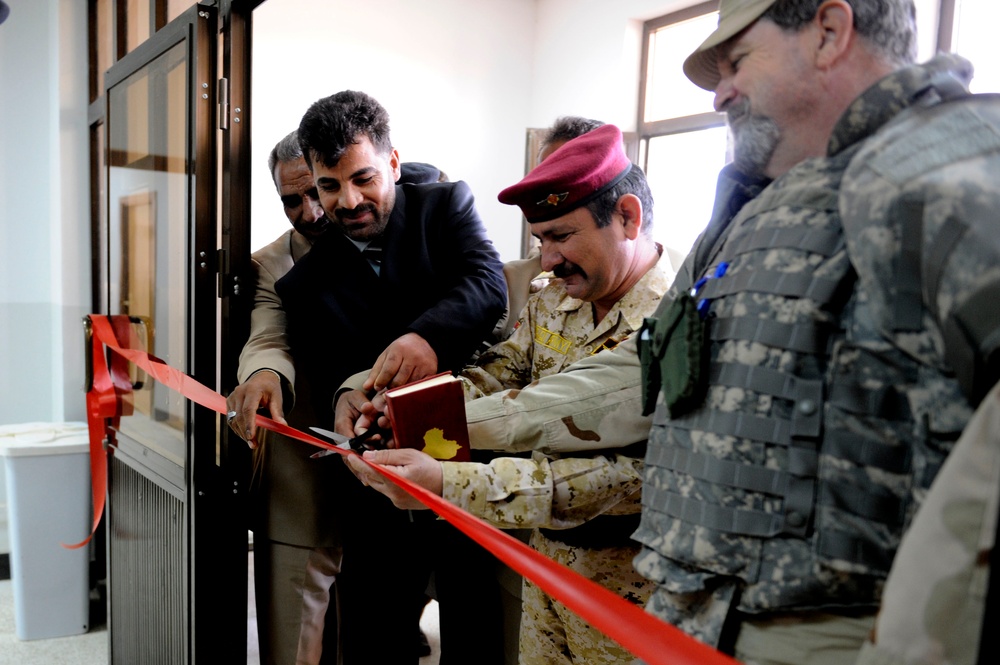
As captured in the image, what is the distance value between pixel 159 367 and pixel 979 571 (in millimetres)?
2178

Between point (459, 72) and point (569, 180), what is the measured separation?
476cm

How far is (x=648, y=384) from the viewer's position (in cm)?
105

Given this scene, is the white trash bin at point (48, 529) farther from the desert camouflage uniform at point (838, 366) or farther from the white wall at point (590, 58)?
the white wall at point (590, 58)

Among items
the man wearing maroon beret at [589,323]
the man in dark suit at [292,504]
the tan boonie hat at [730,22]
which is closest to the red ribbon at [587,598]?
the man wearing maroon beret at [589,323]

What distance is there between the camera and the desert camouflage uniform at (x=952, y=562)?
581 millimetres

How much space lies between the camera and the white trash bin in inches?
125

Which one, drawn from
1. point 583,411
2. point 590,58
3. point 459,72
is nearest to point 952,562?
point 583,411

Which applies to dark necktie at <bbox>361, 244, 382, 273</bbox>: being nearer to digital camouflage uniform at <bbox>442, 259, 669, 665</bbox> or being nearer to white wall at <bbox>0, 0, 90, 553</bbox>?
digital camouflage uniform at <bbox>442, 259, 669, 665</bbox>

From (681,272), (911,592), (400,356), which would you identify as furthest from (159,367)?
(911,592)

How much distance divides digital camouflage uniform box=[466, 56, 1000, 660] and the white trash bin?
2934 mm

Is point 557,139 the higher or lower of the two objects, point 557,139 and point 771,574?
the higher

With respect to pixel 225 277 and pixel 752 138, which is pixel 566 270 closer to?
pixel 752 138

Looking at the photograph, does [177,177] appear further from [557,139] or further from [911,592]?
[911,592]

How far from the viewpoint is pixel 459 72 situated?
5.96m
